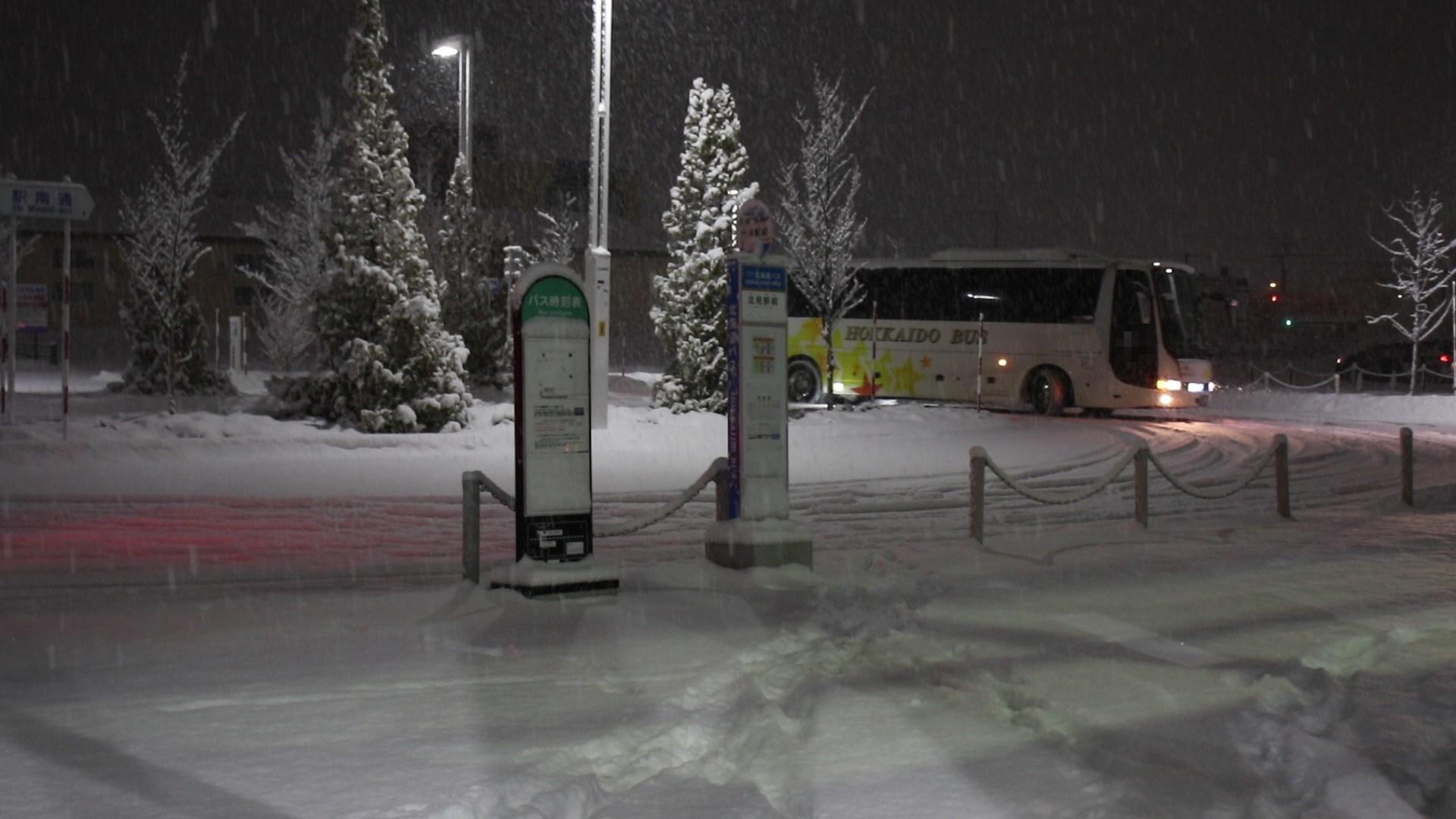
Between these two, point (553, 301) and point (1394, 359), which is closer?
point (553, 301)

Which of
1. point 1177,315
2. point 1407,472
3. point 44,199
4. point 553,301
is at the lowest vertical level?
point 1407,472

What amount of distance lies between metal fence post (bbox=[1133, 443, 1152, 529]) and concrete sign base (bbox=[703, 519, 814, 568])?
4960mm

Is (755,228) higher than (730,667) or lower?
higher

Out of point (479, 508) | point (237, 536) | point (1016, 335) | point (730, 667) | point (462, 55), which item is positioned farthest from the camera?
point (1016, 335)

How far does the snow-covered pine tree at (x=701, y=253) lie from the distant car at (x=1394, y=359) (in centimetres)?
3175

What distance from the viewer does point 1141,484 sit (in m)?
14.2

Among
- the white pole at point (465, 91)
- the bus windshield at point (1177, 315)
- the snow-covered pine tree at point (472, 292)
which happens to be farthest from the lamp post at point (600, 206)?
the bus windshield at point (1177, 315)

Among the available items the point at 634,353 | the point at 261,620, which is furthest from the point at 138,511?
the point at 634,353

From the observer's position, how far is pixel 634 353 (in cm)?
7369

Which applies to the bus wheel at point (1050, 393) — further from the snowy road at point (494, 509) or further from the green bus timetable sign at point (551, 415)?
the green bus timetable sign at point (551, 415)

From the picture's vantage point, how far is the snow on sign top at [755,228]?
10805 millimetres

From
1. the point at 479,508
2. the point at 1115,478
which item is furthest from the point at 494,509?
the point at 1115,478

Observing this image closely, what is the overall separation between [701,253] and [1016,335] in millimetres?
9364

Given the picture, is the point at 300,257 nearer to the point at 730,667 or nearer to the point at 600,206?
the point at 600,206
